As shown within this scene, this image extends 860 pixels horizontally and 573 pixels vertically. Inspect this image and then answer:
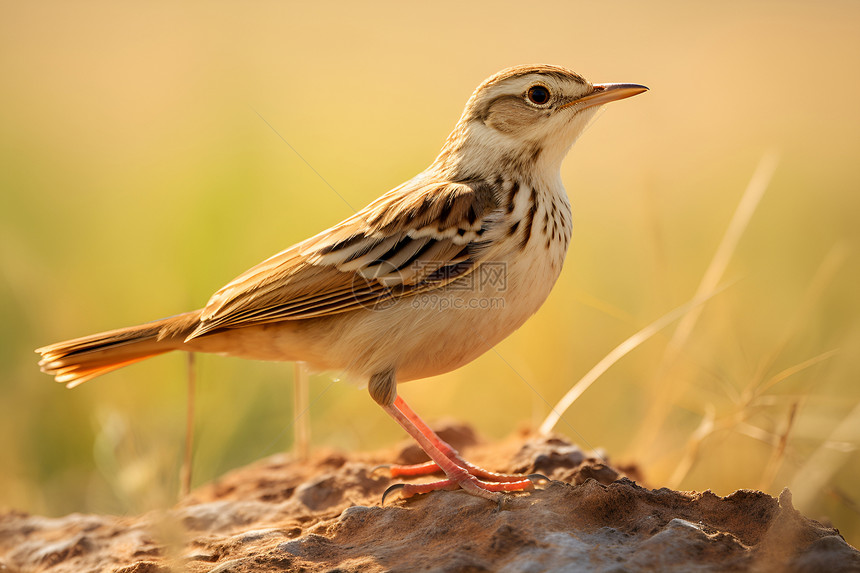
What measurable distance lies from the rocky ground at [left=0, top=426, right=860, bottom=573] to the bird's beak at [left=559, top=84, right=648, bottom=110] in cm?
228

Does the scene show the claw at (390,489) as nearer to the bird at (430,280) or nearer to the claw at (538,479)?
the bird at (430,280)

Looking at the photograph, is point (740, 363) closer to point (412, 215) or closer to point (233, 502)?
point (412, 215)

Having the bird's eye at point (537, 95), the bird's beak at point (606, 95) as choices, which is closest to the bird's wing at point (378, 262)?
the bird's eye at point (537, 95)

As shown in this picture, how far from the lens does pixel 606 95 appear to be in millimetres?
4789

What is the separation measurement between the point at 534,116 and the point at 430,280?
4.53ft

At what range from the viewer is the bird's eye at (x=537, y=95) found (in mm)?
4875

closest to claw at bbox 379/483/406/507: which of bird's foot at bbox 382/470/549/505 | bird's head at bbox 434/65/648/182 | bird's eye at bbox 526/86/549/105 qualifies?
bird's foot at bbox 382/470/549/505

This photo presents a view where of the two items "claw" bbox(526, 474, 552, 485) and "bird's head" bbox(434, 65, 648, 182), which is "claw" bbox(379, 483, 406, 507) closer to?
"claw" bbox(526, 474, 552, 485)

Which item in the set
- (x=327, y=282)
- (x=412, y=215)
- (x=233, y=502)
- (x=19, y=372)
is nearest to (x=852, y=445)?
(x=412, y=215)

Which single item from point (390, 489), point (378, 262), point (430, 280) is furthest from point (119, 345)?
point (430, 280)

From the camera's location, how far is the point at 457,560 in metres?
3.05

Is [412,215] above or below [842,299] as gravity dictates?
above

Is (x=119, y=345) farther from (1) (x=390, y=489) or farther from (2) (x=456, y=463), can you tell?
(2) (x=456, y=463)

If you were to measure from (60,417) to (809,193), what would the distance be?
8.97m
